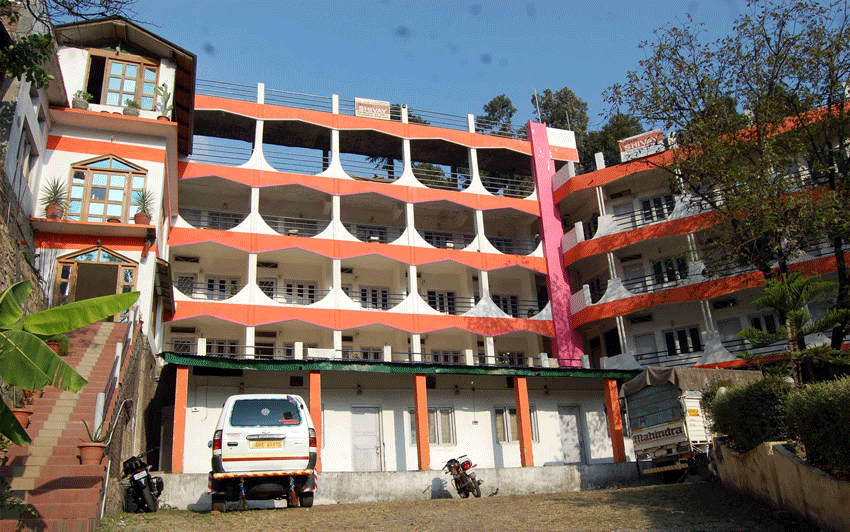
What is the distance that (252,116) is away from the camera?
108 feet

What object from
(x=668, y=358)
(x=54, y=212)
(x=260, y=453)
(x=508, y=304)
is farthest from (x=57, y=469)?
(x=508, y=304)

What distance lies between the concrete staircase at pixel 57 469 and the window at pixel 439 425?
13.1 m

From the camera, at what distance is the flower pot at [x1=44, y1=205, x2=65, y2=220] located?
21.0 metres

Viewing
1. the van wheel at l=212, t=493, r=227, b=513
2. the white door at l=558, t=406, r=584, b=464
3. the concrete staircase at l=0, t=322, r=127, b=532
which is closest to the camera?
the concrete staircase at l=0, t=322, r=127, b=532

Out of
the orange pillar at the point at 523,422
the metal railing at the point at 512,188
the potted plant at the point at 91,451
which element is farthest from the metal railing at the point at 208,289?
the potted plant at the point at 91,451

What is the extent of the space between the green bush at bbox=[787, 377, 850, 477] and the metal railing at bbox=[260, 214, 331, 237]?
2618cm

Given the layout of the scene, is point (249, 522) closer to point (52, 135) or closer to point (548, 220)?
point (52, 135)

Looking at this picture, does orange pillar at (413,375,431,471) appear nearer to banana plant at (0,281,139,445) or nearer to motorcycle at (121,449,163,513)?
motorcycle at (121,449,163,513)

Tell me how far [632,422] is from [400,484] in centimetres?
738

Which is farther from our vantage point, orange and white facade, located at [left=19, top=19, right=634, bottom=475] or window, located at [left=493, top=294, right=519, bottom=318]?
window, located at [left=493, top=294, right=519, bottom=318]

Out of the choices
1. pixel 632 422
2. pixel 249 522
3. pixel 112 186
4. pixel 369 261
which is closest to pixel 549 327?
pixel 369 261

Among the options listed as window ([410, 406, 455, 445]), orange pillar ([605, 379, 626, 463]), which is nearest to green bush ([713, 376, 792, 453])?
orange pillar ([605, 379, 626, 463])

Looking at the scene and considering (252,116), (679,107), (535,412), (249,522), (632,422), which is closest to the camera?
(249,522)

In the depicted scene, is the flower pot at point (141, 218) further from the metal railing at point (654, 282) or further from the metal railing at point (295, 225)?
the metal railing at point (654, 282)
